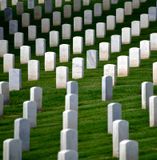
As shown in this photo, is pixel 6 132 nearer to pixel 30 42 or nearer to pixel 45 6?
pixel 30 42

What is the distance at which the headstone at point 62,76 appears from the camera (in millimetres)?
22922

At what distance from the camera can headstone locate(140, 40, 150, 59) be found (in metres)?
25.9

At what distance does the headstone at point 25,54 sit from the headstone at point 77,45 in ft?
5.10

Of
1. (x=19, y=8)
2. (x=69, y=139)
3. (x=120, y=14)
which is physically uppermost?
(x=19, y=8)

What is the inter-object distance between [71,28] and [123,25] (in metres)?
1.54

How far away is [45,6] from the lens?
33844 mm

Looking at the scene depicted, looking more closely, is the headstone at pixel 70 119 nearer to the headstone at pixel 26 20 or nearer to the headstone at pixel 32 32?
the headstone at pixel 32 32

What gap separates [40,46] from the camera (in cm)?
2753

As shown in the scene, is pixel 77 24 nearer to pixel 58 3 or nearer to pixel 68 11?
pixel 68 11

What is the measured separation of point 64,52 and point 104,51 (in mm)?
1031

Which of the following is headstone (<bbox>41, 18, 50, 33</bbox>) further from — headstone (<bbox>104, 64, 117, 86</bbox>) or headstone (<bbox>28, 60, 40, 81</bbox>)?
headstone (<bbox>104, 64, 117, 86</bbox>)

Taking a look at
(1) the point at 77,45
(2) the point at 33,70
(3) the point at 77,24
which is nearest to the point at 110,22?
(3) the point at 77,24

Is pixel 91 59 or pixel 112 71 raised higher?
pixel 91 59

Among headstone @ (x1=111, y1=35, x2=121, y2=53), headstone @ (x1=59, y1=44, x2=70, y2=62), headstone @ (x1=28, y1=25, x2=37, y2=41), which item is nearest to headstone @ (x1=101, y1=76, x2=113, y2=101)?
headstone @ (x1=59, y1=44, x2=70, y2=62)
